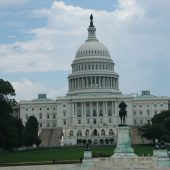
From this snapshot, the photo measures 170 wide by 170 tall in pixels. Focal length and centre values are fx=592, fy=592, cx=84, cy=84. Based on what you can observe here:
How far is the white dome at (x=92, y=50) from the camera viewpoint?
18588cm

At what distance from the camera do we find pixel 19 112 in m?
189

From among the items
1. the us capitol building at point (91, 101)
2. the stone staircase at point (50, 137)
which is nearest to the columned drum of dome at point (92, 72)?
the us capitol building at point (91, 101)

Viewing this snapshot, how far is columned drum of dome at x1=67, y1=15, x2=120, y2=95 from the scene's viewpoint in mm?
182625

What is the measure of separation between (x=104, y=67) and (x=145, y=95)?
16.4m

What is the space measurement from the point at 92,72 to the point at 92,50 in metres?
7.83

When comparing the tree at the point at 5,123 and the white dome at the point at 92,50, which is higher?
the white dome at the point at 92,50

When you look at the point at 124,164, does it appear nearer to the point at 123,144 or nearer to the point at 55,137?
the point at 123,144

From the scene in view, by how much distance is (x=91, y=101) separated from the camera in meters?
176

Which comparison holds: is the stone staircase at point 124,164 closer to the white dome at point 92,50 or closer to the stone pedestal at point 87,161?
the stone pedestal at point 87,161

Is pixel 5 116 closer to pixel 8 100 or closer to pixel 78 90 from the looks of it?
pixel 8 100

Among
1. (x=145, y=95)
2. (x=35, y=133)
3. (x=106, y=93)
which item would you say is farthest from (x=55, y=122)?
(x=35, y=133)

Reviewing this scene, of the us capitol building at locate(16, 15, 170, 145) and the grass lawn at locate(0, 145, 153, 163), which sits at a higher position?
the us capitol building at locate(16, 15, 170, 145)

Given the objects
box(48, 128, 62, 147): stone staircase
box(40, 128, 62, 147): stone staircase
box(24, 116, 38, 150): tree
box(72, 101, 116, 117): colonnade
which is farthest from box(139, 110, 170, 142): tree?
box(72, 101, 116, 117): colonnade

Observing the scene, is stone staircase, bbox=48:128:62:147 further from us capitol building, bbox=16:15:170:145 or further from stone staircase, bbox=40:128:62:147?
us capitol building, bbox=16:15:170:145
